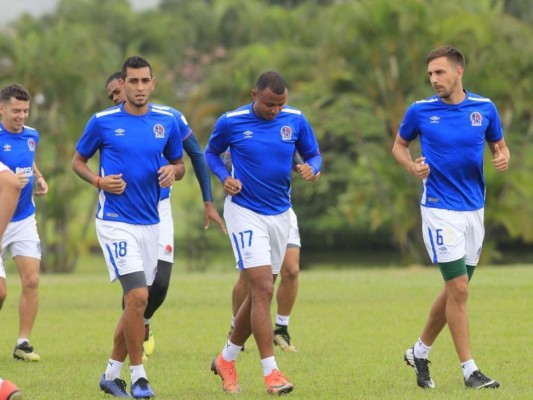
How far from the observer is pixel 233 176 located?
33.2 feet

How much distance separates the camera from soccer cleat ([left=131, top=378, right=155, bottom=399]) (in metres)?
9.38

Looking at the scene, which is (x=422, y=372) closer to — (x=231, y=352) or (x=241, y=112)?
(x=231, y=352)

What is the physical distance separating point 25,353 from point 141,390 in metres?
3.38

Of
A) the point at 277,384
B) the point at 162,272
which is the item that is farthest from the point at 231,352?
the point at 162,272

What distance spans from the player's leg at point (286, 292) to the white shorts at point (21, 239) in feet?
8.84

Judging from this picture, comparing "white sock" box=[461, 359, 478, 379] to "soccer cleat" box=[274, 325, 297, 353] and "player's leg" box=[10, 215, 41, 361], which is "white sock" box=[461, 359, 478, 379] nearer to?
"soccer cleat" box=[274, 325, 297, 353]

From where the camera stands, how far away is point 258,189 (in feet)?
32.8

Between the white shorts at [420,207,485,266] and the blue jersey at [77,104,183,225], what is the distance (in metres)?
2.28

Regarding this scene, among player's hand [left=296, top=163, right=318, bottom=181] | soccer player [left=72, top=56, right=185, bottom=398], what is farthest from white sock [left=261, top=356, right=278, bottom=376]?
player's hand [left=296, top=163, right=318, bottom=181]

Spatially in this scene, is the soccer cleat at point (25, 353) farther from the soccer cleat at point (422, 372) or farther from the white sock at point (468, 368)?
the white sock at point (468, 368)

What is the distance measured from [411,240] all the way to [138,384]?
3553 centimetres

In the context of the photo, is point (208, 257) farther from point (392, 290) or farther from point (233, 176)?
point (233, 176)

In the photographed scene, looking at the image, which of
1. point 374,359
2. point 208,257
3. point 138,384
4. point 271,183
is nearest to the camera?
point 138,384

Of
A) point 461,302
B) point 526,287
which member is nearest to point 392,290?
point 526,287
